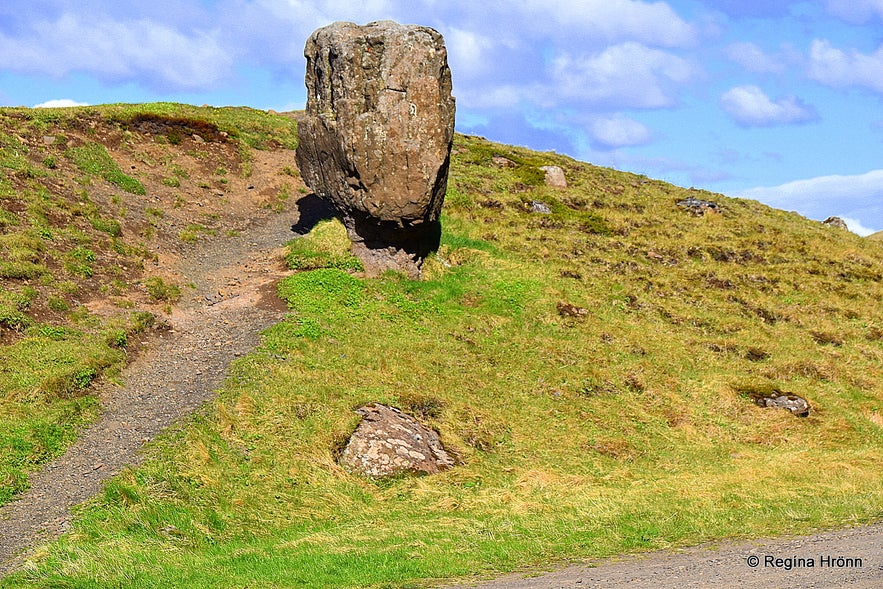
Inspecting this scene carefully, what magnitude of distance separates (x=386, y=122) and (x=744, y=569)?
2202cm

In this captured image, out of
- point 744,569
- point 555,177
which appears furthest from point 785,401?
point 555,177

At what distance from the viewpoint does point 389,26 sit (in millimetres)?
29781

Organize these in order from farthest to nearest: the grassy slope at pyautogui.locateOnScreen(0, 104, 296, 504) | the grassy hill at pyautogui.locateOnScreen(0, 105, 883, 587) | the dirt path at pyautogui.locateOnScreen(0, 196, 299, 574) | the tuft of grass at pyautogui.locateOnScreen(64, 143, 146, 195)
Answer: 1. the tuft of grass at pyautogui.locateOnScreen(64, 143, 146, 195)
2. the grassy slope at pyautogui.locateOnScreen(0, 104, 296, 504)
3. the dirt path at pyautogui.locateOnScreen(0, 196, 299, 574)
4. the grassy hill at pyautogui.locateOnScreen(0, 105, 883, 587)

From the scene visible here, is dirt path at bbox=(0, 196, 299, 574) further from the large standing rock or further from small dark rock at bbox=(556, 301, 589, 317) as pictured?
small dark rock at bbox=(556, 301, 589, 317)

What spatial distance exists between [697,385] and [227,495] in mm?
18879

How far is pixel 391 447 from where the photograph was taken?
2025 centimetres

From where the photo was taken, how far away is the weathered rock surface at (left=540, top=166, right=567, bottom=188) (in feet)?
185

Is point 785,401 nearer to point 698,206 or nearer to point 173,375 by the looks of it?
point 173,375

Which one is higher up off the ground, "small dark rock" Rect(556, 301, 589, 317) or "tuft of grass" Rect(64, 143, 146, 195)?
"tuft of grass" Rect(64, 143, 146, 195)

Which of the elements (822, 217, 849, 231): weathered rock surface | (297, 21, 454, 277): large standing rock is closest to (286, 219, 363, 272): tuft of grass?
(297, 21, 454, 277): large standing rock

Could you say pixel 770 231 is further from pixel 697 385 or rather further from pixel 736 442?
pixel 736 442

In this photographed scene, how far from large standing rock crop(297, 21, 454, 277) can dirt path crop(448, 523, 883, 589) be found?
63.9ft

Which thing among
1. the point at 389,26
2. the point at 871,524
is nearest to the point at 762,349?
the point at 871,524

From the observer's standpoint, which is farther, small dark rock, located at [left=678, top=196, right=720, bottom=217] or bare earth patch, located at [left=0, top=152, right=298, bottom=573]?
small dark rock, located at [left=678, top=196, right=720, bottom=217]
